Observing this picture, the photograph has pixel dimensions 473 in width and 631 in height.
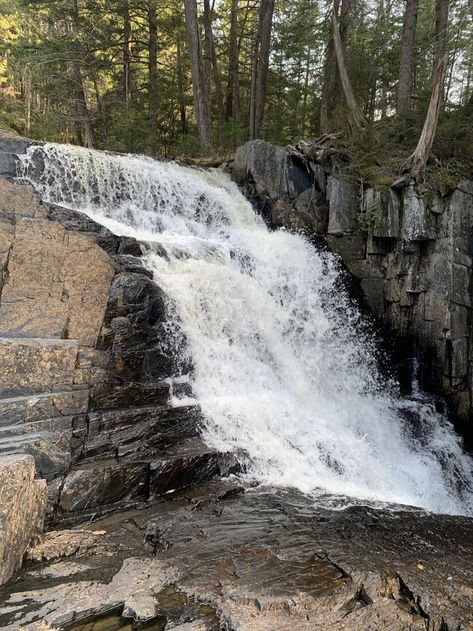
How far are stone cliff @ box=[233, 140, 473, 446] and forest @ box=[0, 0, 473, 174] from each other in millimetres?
986

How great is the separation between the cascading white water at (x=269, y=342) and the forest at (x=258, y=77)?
152 inches

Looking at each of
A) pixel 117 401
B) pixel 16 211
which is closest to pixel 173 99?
pixel 16 211

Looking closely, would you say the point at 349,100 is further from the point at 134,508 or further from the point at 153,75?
the point at 134,508

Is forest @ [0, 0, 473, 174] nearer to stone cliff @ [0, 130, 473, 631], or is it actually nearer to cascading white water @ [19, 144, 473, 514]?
cascading white water @ [19, 144, 473, 514]

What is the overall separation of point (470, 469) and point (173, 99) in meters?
15.4

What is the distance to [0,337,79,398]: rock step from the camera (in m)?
5.02

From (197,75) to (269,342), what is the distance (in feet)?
31.4

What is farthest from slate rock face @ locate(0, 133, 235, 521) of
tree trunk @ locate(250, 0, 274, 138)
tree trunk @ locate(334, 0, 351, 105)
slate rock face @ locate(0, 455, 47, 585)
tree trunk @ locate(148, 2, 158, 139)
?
tree trunk @ locate(334, 0, 351, 105)

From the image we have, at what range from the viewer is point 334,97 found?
15.4 meters

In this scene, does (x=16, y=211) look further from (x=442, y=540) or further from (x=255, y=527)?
(x=442, y=540)

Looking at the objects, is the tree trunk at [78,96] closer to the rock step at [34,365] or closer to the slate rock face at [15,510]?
the rock step at [34,365]

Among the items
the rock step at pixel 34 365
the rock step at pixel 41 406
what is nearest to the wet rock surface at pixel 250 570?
the rock step at pixel 41 406

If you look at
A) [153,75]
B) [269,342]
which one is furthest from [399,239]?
[153,75]

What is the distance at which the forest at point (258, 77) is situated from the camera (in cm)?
1122
